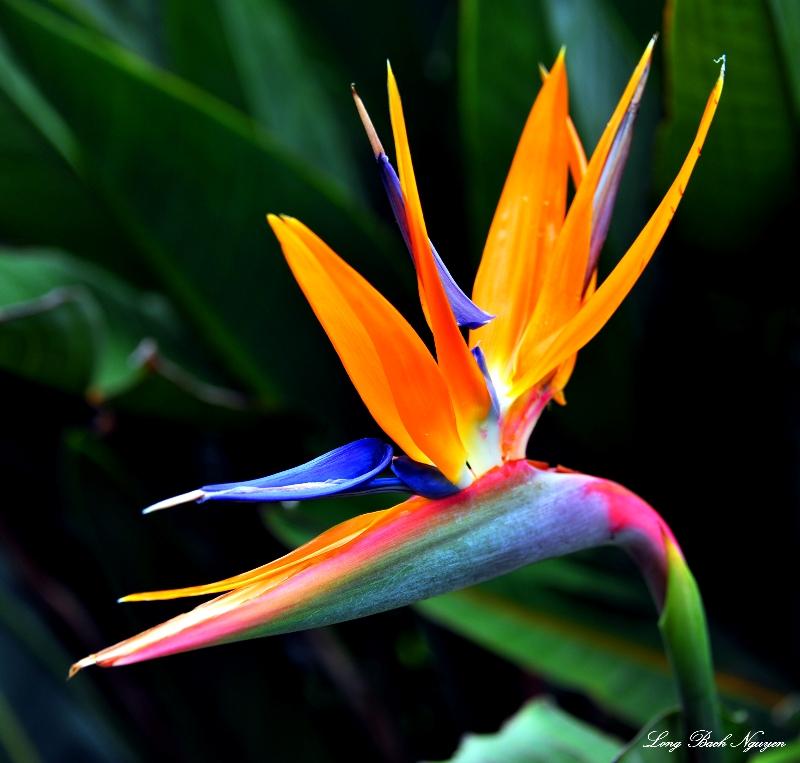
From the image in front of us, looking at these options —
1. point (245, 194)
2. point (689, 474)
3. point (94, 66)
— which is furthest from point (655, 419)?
point (94, 66)

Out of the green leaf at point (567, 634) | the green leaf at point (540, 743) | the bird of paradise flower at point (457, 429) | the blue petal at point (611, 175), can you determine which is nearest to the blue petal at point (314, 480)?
the bird of paradise flower at point (457, 429)

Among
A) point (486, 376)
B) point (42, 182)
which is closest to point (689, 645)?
point (486, 376)

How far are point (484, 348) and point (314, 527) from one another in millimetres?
360

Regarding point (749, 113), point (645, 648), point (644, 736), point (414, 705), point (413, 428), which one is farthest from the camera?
point (414, 705)

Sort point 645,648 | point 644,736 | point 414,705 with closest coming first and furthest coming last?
point 644,736 < point 645,648 < point 414,705

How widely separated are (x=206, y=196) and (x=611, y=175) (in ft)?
1.65

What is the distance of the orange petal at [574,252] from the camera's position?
38cm

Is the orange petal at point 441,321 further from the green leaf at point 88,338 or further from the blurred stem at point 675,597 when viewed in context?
the green leaf at point 88,338

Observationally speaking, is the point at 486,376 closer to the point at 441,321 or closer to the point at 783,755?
the point at 441,321

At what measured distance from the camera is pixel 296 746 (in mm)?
834

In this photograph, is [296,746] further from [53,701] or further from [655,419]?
[655,419]

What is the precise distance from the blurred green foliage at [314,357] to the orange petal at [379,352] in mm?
A: 332

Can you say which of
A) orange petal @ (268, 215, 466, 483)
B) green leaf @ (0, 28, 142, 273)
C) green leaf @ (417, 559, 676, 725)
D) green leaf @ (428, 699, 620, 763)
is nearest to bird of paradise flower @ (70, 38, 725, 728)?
orange petal @ (268, 215, 466, 483)

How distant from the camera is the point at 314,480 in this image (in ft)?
1.14
